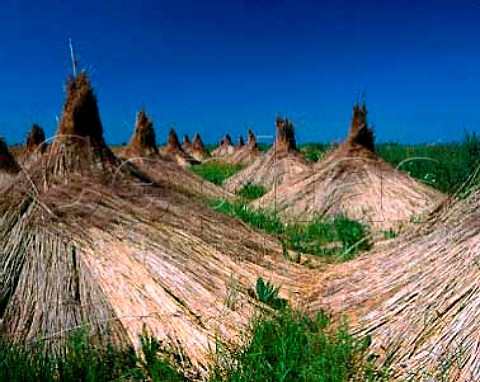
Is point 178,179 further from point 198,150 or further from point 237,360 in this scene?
point 198,150

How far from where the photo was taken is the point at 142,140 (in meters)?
14.0

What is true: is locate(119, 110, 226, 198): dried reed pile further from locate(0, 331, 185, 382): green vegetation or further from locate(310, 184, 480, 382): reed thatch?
locate(0, 331, 185, 382): green vegetation

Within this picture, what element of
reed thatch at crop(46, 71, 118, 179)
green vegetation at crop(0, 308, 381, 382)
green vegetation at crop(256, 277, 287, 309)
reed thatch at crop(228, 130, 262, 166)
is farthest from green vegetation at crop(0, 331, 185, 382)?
reed thatch at crop(228, 130, 262, 166)

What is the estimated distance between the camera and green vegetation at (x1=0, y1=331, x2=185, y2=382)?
301cm

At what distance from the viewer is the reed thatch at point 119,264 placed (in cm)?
354

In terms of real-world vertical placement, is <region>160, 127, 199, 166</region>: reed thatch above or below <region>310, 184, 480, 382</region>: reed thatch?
above

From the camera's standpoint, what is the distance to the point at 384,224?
6.93 meters

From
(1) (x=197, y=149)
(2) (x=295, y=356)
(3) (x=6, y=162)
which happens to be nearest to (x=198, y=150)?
(1) (x=197, y=149)

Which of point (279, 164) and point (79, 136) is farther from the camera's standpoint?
point (279, 164)

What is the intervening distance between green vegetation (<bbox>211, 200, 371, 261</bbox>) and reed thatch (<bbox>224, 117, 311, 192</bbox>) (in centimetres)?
473

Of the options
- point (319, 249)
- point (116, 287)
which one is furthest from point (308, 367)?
point (319, 249)

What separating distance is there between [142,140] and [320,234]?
809 cm

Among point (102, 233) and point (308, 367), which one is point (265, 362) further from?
point (102, 233)

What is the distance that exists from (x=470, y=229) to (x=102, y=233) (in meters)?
2.32
